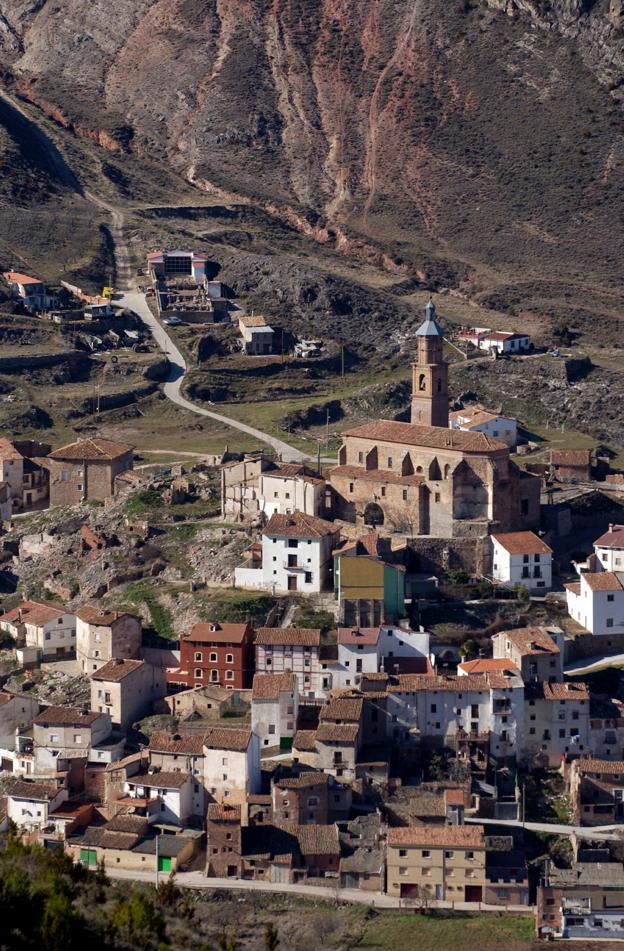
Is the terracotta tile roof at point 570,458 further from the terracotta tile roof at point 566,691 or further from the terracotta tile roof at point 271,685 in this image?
the terracotta tile roof at point 271,685

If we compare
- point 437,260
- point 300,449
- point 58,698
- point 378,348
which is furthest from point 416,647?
point 437,260

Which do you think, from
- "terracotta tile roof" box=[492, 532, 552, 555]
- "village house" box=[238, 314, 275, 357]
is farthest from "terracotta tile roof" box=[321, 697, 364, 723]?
"village house" box=[238, 314, 275, 357]

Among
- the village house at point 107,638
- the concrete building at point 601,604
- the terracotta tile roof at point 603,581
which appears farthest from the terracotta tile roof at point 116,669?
the terracotta tile roof at point 603,581

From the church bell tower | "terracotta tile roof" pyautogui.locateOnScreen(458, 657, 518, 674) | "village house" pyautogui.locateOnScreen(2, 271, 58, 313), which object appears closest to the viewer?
"terracotta tile roof" pyautogui.locateOnScreen(458, 657, 518, 674)

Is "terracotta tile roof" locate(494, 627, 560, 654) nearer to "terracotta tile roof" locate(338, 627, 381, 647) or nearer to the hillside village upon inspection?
the hillside village

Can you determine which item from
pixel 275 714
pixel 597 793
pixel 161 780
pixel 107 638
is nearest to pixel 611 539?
pixel 597 793

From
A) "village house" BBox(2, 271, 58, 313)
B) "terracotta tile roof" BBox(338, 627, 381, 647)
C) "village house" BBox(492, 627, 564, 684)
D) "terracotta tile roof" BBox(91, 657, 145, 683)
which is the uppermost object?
"village house" BBox(2, 271, 58, 313)
